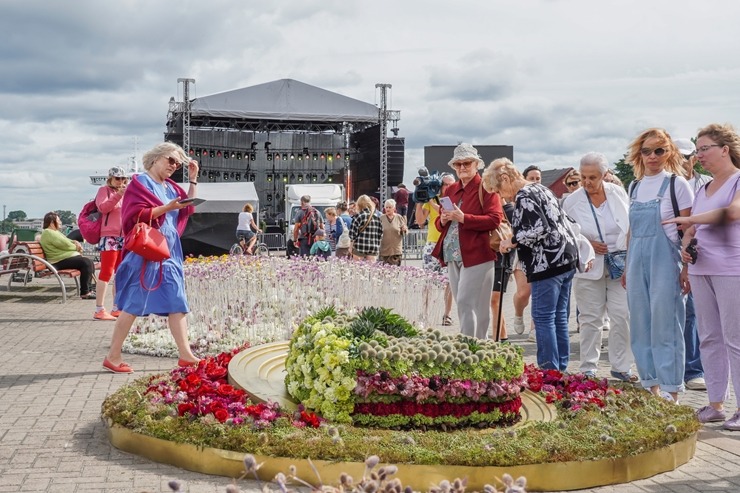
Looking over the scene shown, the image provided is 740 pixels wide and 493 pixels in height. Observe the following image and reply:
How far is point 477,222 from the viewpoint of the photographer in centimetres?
821

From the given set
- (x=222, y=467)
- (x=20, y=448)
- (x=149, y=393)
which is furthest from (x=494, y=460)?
(x=20, y=448)

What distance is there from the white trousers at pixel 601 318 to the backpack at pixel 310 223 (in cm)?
1184

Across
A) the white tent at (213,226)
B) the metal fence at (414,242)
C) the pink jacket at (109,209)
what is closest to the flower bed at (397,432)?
the pink jacket at (109,209)

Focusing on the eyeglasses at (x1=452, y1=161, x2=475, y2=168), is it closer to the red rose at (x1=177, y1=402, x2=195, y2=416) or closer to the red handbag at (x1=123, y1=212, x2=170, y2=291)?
the red handbag at (x1=123, y1=212, x2=170, y2=291)

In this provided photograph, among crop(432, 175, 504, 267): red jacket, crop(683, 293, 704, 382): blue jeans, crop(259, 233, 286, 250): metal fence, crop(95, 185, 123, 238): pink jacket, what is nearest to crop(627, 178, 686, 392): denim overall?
crop(683, 293, 704, 382): blue jeans

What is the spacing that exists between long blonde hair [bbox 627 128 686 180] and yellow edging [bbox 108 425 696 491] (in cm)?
238

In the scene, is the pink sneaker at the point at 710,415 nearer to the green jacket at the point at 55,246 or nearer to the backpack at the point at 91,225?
the backpack at the point at 91,225

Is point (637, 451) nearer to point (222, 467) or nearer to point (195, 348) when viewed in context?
point (222, 467)

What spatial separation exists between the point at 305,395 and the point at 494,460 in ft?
4.88

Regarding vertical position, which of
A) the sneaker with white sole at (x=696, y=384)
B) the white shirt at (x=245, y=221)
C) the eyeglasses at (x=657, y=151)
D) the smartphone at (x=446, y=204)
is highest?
the eyeglasses at (x=657, y=151)

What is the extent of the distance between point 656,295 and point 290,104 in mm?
36311

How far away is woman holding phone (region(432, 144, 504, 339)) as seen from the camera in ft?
27.1

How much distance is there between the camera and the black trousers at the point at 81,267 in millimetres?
17031

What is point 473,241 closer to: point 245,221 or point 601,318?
point 601,318
